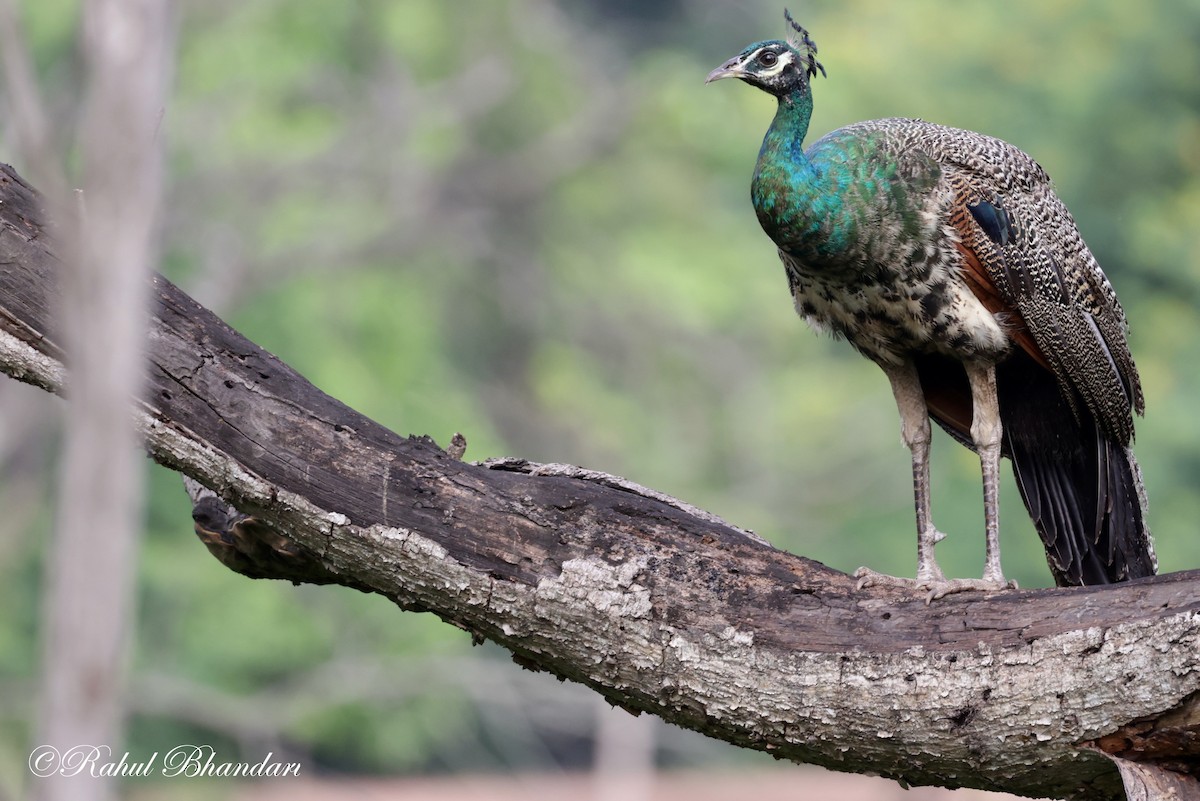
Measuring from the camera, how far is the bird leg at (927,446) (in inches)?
212

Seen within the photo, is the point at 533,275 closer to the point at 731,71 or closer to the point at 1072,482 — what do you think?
the point at 1072,482

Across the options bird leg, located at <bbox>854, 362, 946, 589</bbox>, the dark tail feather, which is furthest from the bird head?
the dark tail feather

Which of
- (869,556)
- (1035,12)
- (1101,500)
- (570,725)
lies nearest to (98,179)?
(1101,500)

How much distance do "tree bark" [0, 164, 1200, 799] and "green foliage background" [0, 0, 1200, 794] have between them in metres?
10.3

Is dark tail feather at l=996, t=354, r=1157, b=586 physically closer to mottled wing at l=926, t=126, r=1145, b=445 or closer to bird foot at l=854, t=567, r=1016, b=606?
mottled wing at l=926, t=126, r=1145, b=445

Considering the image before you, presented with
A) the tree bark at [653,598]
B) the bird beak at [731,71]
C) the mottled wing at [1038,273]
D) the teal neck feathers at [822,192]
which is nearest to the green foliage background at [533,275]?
the mottled wing at [1038,273]

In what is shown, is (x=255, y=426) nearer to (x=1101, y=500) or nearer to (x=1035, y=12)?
(x=1101, y=500)

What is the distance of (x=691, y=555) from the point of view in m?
4.26

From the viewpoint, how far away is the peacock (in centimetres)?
535

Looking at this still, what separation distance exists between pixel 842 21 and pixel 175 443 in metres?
17.7

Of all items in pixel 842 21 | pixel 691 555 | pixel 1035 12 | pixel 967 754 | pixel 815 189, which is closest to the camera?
pixel 967 754

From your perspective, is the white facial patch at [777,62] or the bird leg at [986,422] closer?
the white facial patch at [777,62]

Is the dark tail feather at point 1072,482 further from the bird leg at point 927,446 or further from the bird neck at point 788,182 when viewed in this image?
the bird neck at point 788,182

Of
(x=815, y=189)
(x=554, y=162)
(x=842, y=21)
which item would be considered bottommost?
(x=815, y=189)
